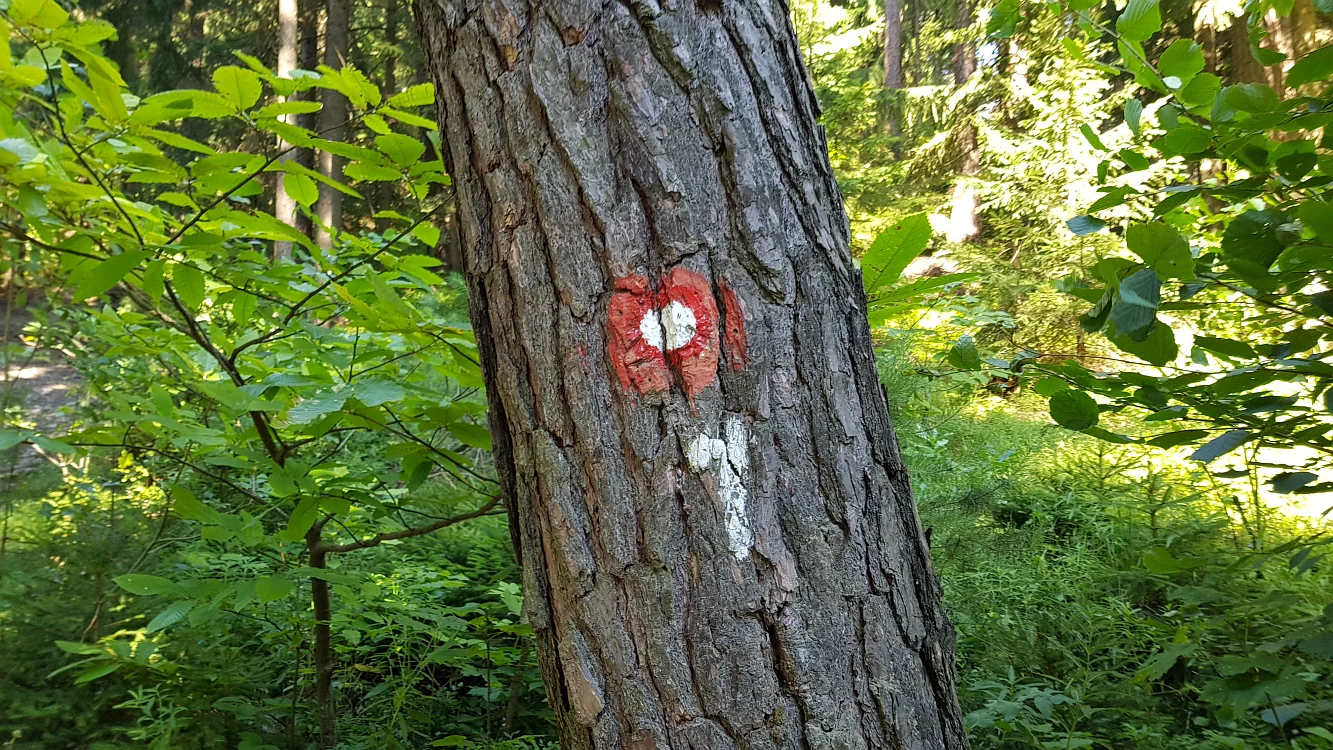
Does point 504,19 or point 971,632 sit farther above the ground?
point 504,19

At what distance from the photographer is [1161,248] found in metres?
1.03

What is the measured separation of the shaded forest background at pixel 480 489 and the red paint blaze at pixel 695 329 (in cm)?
42

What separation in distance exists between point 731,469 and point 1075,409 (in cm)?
63

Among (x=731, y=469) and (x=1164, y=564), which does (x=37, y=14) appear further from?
(x=1164, y=564)

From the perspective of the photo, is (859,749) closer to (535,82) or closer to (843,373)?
(843,373)

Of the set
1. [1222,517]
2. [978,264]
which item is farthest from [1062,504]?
[978,264]

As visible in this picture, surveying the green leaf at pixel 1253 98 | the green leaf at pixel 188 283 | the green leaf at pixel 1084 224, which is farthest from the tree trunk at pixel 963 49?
the green leaf at pixel 188 283

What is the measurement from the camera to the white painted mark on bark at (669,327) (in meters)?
0.99

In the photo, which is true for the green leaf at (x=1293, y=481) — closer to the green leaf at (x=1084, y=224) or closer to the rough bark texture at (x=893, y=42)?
the green leaf at (x=1084, y=224)

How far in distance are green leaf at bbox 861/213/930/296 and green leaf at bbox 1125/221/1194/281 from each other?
0.29 m

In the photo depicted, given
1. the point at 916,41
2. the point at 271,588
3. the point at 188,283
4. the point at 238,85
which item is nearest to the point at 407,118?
the point at 238,85

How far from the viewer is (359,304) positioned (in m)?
1.32

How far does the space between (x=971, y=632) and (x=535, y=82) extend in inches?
88.1

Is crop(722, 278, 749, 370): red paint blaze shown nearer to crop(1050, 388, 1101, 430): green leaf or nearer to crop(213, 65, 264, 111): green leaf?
crop(1050, 388, 1101, 430): green leaf
